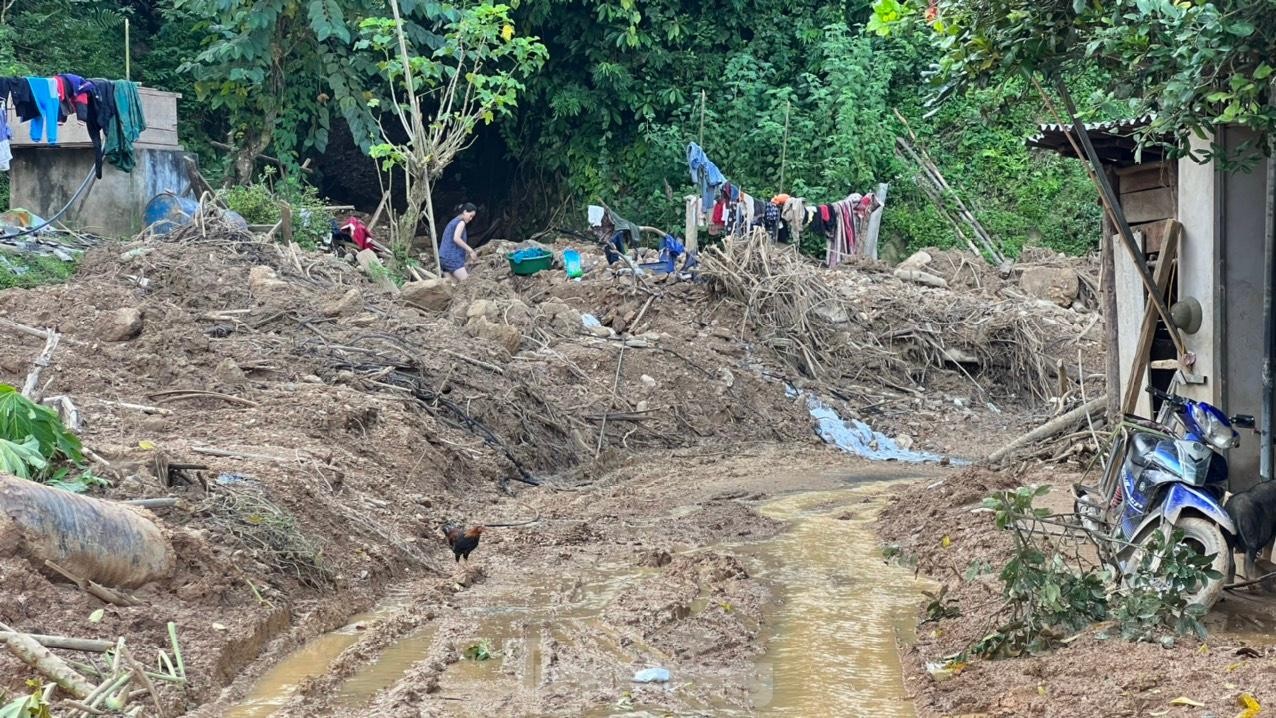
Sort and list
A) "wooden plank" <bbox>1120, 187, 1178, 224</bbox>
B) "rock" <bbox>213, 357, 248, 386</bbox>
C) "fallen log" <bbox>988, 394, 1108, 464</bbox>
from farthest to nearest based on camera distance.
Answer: "fallen log" <bbox>988, 394, 1108, 464</bbox> < "rock" <bbox>213, 357, 248, 386</bbox> < "wooden plank" <bbox>1120, 187, 1178, 224</bbox>

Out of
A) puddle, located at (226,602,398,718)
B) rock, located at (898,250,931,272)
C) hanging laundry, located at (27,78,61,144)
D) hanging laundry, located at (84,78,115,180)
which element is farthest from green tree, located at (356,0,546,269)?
puddle, located at (226,602,398,718)

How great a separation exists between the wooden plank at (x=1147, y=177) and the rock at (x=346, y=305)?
801 centimetres

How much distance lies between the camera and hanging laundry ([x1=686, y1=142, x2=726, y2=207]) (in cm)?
2095

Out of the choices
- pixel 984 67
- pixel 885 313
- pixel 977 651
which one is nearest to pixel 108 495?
pixel 977 651

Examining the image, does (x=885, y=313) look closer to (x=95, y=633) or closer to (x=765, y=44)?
(x=765, y=44)

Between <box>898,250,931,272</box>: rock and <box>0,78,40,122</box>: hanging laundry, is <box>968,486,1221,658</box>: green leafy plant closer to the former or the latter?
<box>0,78,40,122</box>: hanging laundry

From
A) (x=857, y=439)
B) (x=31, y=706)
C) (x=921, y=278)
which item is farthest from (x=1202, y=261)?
(x=921, y=278)

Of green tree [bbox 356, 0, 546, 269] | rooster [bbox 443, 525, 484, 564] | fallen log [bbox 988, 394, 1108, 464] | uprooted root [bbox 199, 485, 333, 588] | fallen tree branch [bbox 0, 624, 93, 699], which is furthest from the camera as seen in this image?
green tree [bbox 356, 0, 546, 269]

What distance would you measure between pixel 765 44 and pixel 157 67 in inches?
422

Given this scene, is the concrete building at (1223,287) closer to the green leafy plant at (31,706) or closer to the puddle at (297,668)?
the puddle at (297,668)

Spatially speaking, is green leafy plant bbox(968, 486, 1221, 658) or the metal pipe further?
the metal pipe

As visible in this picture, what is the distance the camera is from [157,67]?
74.2ft

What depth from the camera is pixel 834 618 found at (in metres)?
7.21

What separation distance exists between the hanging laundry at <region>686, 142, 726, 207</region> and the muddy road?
11.0 metres
